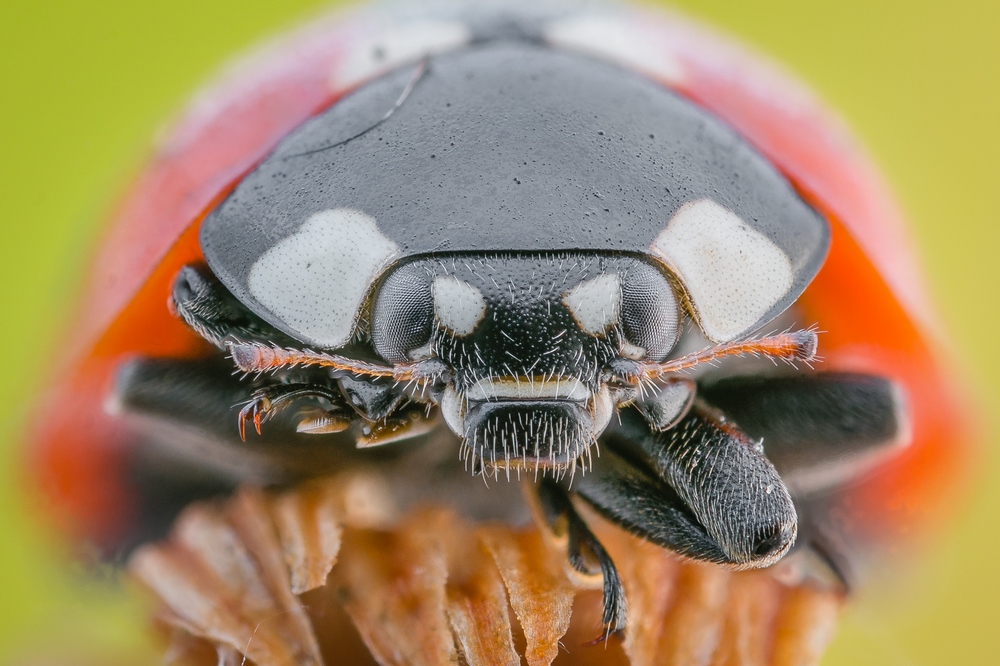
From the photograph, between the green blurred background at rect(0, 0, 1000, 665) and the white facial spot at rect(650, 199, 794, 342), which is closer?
the white facial spot at rect(650, 199, 794, 342)

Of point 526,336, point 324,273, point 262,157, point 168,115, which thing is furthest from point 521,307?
point 168,115

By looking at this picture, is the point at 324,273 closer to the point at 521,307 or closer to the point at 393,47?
the point at 521,307

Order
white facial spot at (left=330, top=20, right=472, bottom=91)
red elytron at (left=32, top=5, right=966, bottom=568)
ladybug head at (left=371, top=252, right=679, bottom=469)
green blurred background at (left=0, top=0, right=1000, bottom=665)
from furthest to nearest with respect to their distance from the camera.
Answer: green blurred background at (left=0, top=0, right=1000, bottom=665), white facial spot at (left=330, top=20, right=472, bottom=91), red elytron at (left=32, top=5, right=966, bottom=568), ladybug head at (left=371, top=252, right=679, bottom=469)

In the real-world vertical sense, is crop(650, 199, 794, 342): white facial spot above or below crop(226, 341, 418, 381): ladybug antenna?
above

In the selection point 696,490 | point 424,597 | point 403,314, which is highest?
→ point 403,314

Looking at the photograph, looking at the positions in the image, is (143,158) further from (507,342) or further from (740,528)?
(740,528)

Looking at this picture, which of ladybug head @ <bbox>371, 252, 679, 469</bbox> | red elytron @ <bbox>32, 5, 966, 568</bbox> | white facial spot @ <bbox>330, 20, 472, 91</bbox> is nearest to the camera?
ladybug head @ <bbox>371, 252, 679, 469</bbox>

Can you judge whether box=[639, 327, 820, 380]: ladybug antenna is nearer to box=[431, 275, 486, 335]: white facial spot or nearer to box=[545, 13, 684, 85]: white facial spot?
box=[431, 275, 486, 335]: white facial spot

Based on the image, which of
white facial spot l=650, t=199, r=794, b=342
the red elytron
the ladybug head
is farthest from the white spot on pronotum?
the red elytron

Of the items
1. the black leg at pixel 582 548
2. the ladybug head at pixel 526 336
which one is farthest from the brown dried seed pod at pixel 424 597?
the ladybug head at pixel 526 336

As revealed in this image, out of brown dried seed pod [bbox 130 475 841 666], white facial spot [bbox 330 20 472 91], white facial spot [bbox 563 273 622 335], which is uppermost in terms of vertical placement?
white facial spot [bbox 330 20 472 91]
